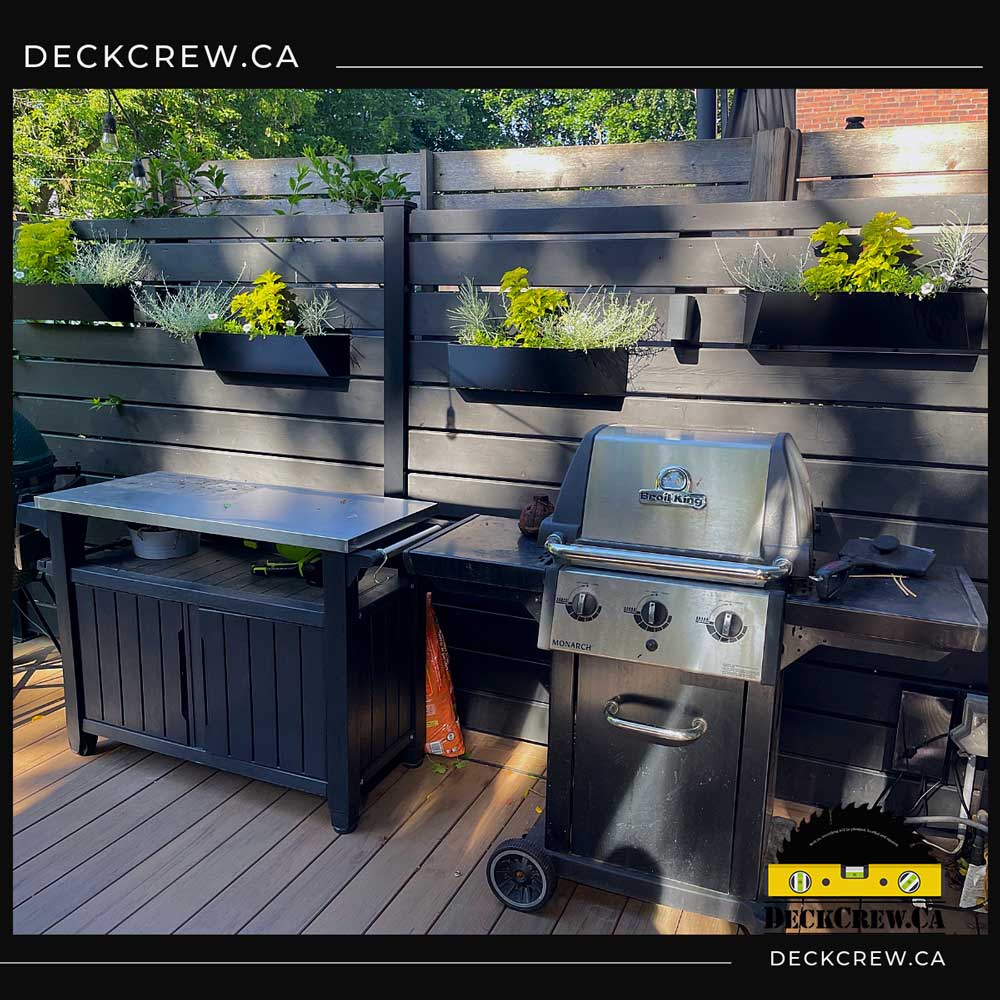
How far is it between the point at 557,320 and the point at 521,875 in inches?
63.8

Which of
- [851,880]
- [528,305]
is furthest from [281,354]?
[851,880]

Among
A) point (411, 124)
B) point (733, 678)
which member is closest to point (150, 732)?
point (733, 678)

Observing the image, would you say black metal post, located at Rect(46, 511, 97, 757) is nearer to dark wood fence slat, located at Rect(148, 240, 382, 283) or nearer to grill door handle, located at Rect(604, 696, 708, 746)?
dark wood fence slat, located at Rect(148, 240, 382, 283)

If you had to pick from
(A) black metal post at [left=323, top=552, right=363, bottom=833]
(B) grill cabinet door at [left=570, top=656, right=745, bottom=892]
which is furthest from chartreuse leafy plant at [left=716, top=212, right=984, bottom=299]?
(A) black metal post at [left=323, top=552, right=363, bottom=833]

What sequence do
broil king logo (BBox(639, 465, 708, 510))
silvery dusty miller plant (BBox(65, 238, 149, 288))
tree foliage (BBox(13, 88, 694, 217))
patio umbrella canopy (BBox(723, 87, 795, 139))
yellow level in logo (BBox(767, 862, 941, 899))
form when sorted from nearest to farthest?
broil king logo (BBox(639, 465, 708, 510)) < yellow level in logo (BBox(767, 862, 941, 899)) < patio umbrella canopy (BBox(723, 87, 795, 139)) < silvery dusty miller plant (BBox(65, 238, 149, 288)) < tree foliage (BBox(13, 88, 694, 217))

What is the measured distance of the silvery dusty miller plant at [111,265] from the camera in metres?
3.20

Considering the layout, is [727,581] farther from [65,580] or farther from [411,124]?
[411,124]

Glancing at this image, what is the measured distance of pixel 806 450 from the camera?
2.42 meters

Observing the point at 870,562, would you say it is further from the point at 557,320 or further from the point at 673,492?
the point at 557,320

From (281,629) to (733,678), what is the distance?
1.35m

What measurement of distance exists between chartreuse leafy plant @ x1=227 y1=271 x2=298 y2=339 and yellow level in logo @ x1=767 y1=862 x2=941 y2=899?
7.58ft

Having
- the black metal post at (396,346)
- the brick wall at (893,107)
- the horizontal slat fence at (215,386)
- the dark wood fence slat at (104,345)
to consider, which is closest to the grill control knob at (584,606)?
the black metal post at (396,346)

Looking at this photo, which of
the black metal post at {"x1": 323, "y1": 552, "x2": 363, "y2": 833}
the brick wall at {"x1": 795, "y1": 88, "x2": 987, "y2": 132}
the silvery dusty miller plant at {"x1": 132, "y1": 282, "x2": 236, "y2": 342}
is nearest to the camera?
the black metal post at {"x1": 323, "y1": 552, "x2": 363, "y2": 833}

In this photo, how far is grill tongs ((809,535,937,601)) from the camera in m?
1.82
